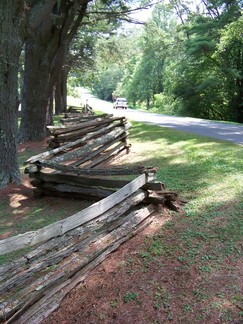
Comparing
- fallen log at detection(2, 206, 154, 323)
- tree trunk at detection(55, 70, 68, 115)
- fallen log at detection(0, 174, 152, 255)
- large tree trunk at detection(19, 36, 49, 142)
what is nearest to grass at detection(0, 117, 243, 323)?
fallen log at detection(2, 206, 154, 323)

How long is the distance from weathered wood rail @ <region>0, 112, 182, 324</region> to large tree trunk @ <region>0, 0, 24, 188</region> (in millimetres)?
1158

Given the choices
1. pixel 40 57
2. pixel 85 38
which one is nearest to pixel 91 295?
pixel 40 57

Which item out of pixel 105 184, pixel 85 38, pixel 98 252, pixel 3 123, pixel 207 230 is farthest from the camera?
pixel 85 38

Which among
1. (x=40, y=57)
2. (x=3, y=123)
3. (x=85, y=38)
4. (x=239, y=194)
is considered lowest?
(x=239, y=194)

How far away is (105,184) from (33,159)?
1.84 m

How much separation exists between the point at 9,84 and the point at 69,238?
4.77 metres

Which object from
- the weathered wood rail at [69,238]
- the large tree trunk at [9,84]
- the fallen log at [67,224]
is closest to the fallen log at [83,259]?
the weathered wood rail at [69,238]

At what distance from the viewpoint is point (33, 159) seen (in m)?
7.04

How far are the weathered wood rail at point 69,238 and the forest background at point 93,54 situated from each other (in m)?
2.46

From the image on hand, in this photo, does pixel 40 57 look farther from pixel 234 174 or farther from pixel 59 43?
pixel 234 174

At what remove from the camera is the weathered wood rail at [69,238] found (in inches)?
133

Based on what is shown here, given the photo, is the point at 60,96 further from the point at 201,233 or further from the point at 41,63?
the point at 201,233

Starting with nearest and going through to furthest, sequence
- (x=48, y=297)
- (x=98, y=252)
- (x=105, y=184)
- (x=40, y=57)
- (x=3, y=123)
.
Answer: (x=48, y=297), (x=98, y=252), (x=105, y=184), (x=3, y=123), (x=40, y=57)

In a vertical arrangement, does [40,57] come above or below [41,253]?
above
